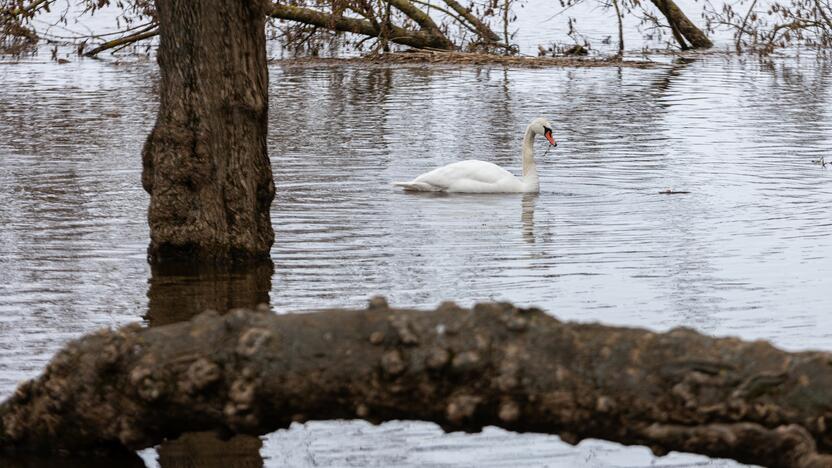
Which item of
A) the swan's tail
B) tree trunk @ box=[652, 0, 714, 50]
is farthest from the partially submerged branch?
the swan's tail

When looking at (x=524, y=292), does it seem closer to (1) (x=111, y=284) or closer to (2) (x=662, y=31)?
(1) (x=111, y=284)

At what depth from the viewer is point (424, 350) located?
12.2 feet

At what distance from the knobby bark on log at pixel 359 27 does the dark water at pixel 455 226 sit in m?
5.82

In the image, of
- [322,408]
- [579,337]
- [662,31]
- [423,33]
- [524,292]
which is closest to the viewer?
[579,337]

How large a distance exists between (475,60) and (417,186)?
15073 mm

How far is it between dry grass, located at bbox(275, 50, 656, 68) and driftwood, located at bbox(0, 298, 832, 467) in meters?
24.4

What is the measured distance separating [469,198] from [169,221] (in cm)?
482

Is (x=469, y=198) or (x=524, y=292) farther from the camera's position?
(x=469, y=198)

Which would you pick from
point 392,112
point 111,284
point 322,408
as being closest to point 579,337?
point 322,408

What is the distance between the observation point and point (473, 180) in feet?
45.0

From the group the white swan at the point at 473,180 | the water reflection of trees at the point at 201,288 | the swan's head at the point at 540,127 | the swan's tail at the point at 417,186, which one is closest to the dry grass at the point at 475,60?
the swan's head at the point at 540,127

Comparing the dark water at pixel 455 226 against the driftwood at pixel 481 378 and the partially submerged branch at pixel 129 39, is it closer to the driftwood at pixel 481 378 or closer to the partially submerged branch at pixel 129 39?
the driftwood at pixel 481 378

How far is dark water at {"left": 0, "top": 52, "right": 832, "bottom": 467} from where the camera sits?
7609 mm

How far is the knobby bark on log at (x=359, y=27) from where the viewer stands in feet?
92.7
